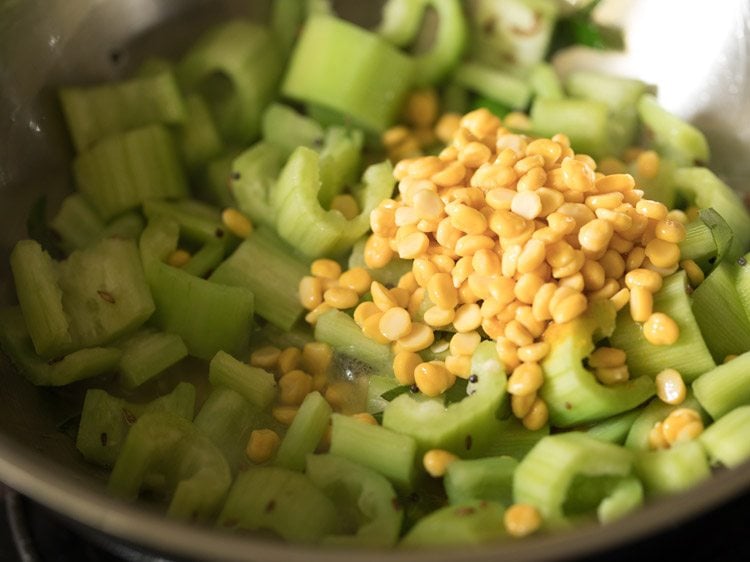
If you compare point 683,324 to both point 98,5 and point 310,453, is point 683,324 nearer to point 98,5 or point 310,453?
point 310,453

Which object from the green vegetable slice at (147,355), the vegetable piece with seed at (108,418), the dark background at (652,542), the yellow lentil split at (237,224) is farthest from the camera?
the yellow lentil split at (237,224)

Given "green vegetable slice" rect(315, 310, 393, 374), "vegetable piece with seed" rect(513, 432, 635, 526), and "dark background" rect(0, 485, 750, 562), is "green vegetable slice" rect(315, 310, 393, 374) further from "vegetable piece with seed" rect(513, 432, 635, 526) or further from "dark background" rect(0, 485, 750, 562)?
"dark background" rect(0, 485, 750, 562)

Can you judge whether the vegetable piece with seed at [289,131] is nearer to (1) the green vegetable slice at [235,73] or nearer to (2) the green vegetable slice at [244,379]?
(1) the green vegetable slice at [235,73]

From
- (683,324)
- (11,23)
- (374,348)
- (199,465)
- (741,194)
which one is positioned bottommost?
(199,465)

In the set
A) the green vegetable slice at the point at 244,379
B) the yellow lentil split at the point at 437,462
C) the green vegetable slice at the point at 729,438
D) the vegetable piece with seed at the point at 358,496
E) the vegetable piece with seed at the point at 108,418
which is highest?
the green vegetable slice at the point at 729,438

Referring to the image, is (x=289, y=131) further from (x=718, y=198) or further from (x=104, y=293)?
(x=718, y=198)

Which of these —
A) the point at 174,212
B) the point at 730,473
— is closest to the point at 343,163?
the point at 174,212

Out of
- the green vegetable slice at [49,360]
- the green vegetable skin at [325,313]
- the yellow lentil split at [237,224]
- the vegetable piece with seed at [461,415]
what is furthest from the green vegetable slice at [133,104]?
the vegetable piece with seed at [461,415]
